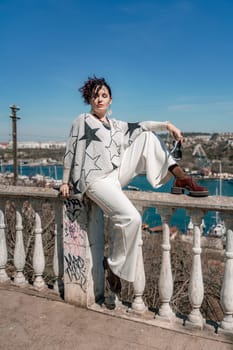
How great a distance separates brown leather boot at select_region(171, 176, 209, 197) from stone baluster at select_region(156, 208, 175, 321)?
0.64 feet

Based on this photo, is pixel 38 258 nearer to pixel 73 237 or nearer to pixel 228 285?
pixel 73 237

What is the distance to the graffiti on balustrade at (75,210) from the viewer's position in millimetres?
2703

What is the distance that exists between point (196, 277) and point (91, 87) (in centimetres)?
181

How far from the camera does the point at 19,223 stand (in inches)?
124

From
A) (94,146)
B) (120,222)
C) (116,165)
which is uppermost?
(94,146)

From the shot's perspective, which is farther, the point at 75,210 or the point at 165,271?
the point at 75,210

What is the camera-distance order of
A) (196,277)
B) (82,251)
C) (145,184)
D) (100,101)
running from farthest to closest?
(145,184), (82,251), (100,101), (196,277)

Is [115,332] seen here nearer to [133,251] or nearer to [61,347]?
[61,347]

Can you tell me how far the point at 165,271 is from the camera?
98.8 inches

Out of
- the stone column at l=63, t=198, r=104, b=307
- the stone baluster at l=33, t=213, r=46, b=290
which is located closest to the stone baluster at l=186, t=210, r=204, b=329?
the stone column at l=63, t=198, r=104, b=307

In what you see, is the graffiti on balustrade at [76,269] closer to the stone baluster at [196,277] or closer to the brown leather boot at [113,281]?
the brown leather boot at [113,281]

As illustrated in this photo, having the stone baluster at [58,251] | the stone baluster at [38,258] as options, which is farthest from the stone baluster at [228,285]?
the stone baluster at [38,258]

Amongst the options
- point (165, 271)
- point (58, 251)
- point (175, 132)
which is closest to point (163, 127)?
point (175, 132)

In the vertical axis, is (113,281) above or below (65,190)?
below
